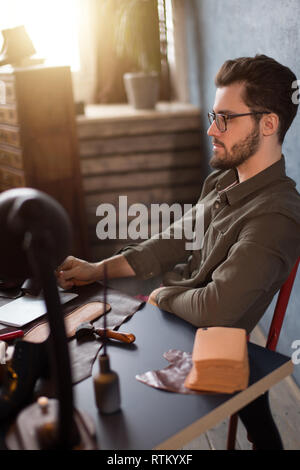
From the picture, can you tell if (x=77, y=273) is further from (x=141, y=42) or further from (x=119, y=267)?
(x=141, y=42)

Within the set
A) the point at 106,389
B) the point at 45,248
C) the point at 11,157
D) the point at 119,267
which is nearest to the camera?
the point at 45,248

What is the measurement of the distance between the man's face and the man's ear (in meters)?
0.02

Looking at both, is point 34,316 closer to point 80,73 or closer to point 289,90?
point 289,90

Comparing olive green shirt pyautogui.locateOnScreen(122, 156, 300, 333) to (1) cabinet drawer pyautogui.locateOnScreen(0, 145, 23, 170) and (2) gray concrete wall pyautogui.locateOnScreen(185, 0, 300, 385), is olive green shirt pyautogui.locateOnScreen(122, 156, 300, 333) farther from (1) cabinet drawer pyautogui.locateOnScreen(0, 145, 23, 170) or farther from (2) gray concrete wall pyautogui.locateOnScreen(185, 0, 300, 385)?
(1) cabinet drawer pyautogui.locateOnScreen(0, 145, 23, 170)

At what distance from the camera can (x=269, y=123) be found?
5.07 feet

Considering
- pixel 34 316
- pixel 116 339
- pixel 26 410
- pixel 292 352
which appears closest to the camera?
pixel 26 410

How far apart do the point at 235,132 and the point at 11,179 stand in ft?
8.20

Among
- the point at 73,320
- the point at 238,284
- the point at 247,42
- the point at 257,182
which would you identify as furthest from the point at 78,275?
the point at 247,42

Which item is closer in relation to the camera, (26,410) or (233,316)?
(26,410)

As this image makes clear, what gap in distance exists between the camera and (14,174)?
143 inches

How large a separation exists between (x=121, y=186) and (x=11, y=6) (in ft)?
6.17

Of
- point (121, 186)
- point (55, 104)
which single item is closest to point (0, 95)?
point (55, 104)

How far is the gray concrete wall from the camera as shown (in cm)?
200

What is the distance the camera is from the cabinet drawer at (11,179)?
3.56 meters
